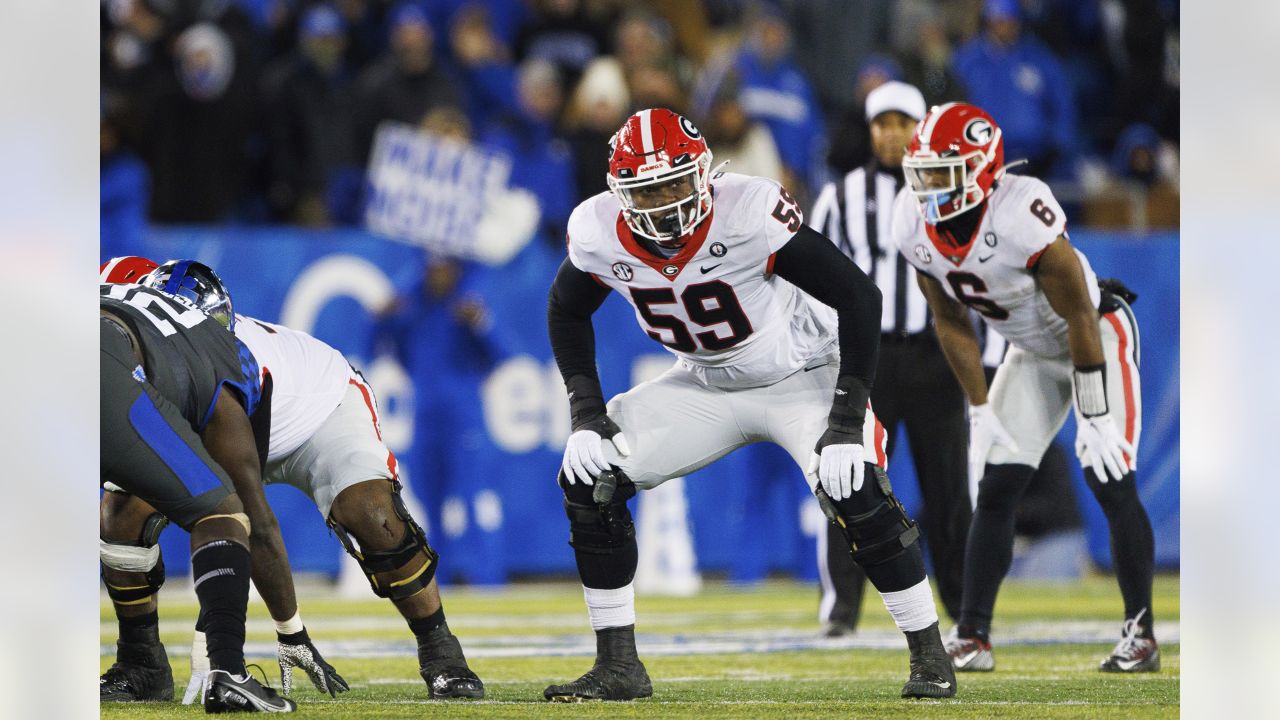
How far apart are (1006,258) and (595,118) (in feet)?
14.8

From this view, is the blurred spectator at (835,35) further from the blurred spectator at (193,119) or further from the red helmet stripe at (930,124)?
the red helmet stripe at (930,124)

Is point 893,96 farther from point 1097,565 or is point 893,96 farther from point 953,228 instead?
point 1097,565

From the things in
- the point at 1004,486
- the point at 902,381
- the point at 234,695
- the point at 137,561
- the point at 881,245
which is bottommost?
the point at 234,695

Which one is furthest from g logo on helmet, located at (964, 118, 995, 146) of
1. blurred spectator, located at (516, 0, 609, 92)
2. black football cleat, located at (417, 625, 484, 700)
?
blurred spectator, located at (516, 0, 609, 92)

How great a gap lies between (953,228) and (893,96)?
1213 mm

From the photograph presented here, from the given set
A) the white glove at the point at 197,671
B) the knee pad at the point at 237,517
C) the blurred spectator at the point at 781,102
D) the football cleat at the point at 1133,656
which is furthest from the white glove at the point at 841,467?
the blurred spectator at the point at 781,102

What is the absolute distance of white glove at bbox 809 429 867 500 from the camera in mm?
3846

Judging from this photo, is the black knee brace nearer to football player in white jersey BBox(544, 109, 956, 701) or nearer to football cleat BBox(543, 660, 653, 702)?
football player in white jersey BBox(544, 109, 956, 701)

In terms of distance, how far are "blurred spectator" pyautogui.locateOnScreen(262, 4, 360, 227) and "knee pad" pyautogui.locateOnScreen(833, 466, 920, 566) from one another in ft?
17.6

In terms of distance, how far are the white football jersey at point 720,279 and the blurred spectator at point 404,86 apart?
189 inches

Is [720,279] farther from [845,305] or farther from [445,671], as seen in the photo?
[445,671]

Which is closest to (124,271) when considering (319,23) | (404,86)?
(404,86)

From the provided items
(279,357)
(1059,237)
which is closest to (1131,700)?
(1059,237)

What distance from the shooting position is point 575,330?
13.7ft
